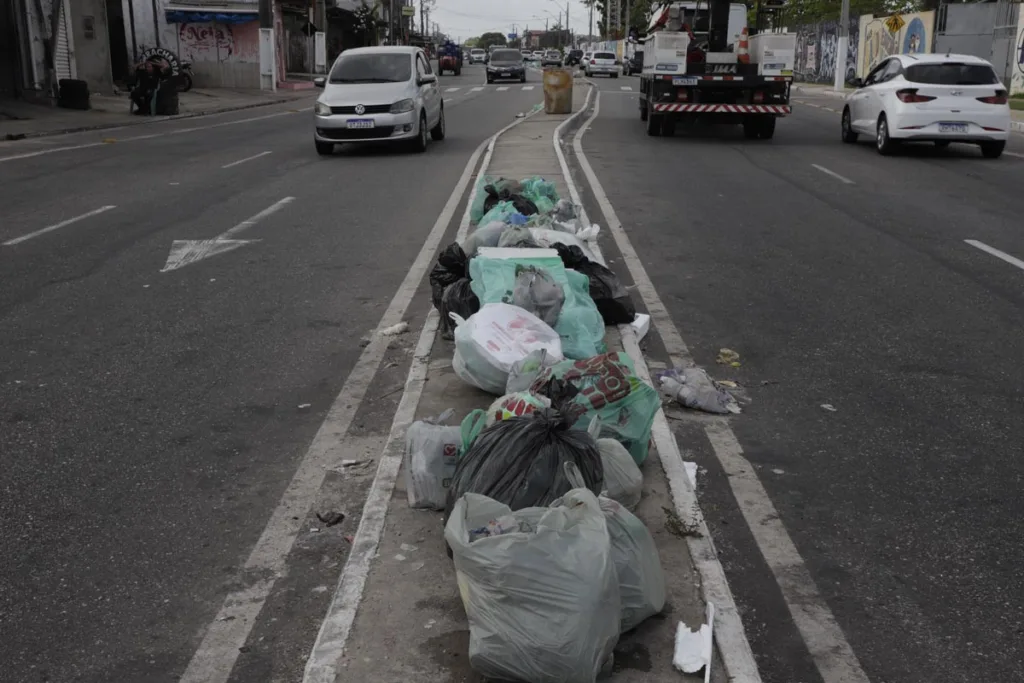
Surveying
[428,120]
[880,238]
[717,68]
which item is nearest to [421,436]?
[880,238]

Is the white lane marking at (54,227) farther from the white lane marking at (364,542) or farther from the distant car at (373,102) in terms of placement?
the distant car at (373,102)

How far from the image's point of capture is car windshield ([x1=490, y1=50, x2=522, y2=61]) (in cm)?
5750

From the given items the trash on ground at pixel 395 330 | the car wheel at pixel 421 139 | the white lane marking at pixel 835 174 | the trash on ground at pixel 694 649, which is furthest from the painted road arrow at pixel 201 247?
the white lane marking at pixel 835 174

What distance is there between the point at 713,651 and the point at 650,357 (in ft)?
11.2

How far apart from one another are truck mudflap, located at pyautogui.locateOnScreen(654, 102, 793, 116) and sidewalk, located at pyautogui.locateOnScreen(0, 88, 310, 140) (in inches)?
508

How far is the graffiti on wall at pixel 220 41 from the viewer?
46969 millimetres

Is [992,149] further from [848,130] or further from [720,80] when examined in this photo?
[720,80]

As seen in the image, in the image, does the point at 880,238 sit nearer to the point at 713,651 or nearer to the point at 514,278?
the point at 514,278

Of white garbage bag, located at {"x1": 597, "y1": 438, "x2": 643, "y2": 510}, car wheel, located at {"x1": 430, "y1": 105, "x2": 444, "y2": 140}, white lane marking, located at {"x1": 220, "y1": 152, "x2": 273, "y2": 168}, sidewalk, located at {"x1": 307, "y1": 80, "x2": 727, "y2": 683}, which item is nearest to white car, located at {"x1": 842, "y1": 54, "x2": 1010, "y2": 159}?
car wheel, located at {"x1": 430, "y1": 105, "x2": 444, "y2": 140}

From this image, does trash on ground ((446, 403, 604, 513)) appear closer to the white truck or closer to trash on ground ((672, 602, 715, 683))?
trash on ground ((672, 602, 715, 683))

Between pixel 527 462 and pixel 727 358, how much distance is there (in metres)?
3.13

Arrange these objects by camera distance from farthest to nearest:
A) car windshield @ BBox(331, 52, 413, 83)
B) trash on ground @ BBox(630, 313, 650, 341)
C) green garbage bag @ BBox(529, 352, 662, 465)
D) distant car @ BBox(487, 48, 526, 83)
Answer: distant car @ BBox(487, 48, 526, 83)
car windshield @ BBox(331, 52, 413, 83)
trash on ground @ BBox(630, 313, 650, 341)
green garbage bag @ BBox(529, 352, 662, 465)

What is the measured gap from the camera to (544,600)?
10.1 ft

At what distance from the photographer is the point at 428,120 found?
19.9 metres
